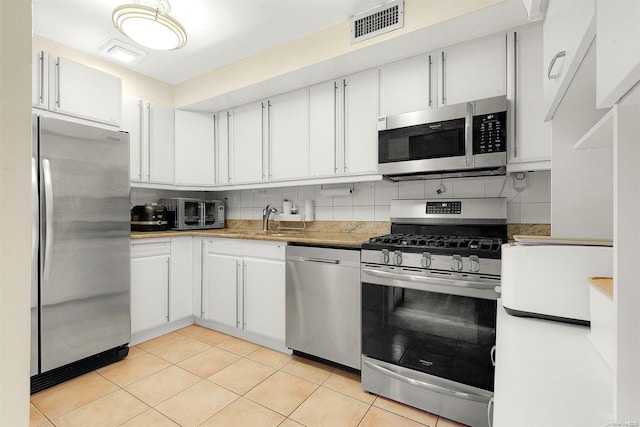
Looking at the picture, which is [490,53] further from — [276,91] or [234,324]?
[234,324]

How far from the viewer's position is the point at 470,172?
6.82ft

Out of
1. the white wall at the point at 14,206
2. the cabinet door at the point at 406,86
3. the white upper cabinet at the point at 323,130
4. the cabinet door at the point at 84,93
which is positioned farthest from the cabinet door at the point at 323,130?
the white wall at the point at 14,206

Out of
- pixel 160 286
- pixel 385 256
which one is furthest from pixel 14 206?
pixel 160 286

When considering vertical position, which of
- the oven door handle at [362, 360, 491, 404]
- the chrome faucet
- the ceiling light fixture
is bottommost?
the oven door handle at [362, 360, 491, 404]

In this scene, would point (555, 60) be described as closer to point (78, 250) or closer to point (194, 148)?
point (78, 250)

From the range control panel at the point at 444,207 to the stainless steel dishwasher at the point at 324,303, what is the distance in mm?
711

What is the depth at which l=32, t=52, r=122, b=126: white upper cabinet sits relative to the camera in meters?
2.21

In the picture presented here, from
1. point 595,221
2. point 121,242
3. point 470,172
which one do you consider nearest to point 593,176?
point 595,221

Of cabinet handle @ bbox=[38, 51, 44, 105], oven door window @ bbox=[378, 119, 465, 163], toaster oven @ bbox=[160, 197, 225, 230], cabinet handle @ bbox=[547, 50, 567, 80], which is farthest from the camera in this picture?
toaster oven @ bbox=[160, 197, 225, 230]

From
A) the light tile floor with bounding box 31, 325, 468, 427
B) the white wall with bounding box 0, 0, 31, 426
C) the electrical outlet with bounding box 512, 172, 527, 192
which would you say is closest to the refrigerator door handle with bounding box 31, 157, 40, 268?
the light tile floor with bounding box 31, 325, 468, 427

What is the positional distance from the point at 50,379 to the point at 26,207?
2.24 meters

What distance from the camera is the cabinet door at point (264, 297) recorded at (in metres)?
2.43

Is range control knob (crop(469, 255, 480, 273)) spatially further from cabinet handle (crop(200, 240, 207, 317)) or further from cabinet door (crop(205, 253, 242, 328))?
cabinet handle (crop(200, 240, 207, 317))

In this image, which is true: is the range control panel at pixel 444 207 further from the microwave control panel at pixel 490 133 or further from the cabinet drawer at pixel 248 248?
the cabinet drawer at pixel 248 248
